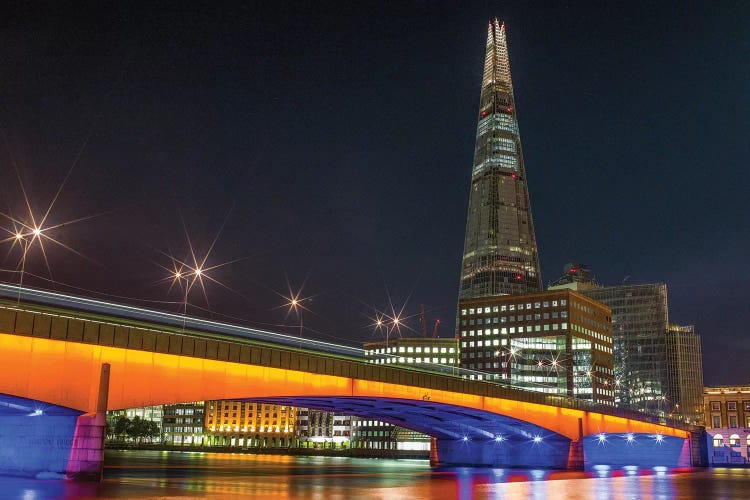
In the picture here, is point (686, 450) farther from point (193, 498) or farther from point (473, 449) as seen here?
point (193, 498)

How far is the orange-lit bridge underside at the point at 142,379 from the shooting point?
137 ft

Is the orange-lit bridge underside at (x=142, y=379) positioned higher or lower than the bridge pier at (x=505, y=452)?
higher

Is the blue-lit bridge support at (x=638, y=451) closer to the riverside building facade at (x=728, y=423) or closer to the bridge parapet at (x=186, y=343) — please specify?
the riverside building facade at (x=728, y=423)

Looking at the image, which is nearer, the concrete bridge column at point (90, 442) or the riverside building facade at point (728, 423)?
the concrete bridge column at point (90, 442)

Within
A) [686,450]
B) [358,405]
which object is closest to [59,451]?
[358,405]

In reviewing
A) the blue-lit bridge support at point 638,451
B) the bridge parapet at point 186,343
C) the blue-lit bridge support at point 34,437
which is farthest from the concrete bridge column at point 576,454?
the blue-lit bridge support at point 34,437

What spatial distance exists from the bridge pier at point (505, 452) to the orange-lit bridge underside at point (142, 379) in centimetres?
→ 3524

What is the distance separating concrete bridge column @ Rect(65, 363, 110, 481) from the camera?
4297 cm

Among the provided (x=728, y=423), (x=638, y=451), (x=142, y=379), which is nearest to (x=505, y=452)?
(x=638, y=451)

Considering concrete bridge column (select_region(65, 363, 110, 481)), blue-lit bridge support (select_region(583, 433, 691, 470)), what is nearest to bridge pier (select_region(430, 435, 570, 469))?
blue-lit bridge support (select_region(583, 433, 691, 470))

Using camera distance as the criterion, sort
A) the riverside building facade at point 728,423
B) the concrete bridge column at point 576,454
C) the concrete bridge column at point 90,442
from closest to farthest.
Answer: the concrete bridge column at point 90,442 → the concrete bridge column at point 576,454 → the riverside building facade at point 728,423

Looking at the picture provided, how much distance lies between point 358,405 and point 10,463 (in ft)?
115

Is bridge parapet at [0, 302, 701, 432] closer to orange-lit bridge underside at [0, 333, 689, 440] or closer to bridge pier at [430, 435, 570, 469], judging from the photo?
orange-lit bridge underside at [0, 333, 689, 440]

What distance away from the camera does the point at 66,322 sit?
144ft
